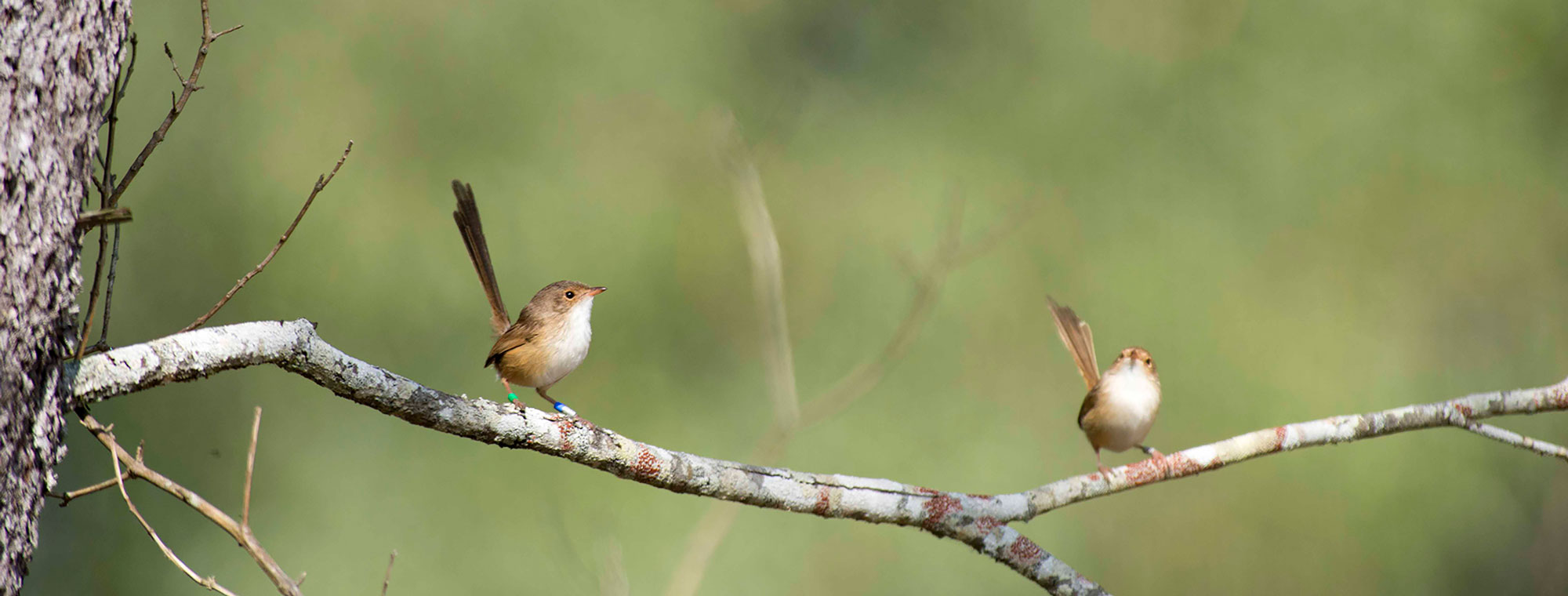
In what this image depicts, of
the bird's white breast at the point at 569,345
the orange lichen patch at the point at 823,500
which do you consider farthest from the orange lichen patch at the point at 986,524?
the bird's white breast at the point at 569,345

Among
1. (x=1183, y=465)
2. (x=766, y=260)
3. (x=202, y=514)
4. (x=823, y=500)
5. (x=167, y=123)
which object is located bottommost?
(x=202, y=514)

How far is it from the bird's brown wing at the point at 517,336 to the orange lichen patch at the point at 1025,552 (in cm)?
135

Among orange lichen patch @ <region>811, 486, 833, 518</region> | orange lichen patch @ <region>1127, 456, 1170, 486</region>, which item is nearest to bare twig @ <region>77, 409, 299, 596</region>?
orange lichen patch @ <region>811, 486, 833, 518</region>

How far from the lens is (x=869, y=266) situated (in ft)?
24.2

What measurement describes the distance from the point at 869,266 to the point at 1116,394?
373cm

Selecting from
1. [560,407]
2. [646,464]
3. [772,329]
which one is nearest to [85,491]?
[646,464]

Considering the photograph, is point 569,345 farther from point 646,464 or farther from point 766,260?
point 766,260

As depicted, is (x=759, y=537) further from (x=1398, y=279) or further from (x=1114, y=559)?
(x=1398, y=279)

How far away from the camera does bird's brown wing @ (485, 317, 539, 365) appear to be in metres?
2.75

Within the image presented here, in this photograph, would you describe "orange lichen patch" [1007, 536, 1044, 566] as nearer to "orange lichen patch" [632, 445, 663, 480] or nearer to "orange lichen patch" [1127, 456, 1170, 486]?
"orange lichen patch" [1127, 456, 1170, 486]

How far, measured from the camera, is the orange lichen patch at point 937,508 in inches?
93.7

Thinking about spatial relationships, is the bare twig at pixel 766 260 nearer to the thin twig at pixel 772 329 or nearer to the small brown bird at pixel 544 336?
the thin twig at pixel 772 329

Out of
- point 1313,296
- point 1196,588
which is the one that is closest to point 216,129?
point 1196,588

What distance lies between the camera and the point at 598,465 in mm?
2111
